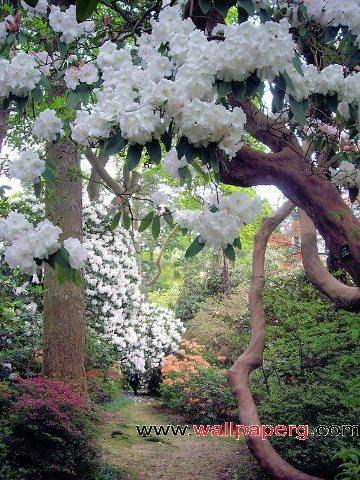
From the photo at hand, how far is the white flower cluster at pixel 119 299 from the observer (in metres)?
7.84

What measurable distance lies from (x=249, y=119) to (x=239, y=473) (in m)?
3.50

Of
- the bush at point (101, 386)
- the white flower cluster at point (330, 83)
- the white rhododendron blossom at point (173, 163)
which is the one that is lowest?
the white rhododendron blossom at point (173, 163)

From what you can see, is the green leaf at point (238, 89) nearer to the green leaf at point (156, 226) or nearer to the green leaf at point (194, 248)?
the green leaf at point (194, 248)

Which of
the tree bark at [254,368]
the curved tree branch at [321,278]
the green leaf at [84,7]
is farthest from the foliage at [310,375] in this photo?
the green leaf at [84,7]

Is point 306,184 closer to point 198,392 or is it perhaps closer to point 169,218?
point 169,218

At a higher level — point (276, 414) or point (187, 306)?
point (187, 306)

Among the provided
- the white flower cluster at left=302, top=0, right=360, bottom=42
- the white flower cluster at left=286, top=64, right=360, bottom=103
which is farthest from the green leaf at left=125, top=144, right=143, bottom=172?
the white flower cluster at left=302, top=0, right=360, bottom=42

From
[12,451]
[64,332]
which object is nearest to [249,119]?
[12,451]

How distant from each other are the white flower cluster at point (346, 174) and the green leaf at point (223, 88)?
0.97 meters

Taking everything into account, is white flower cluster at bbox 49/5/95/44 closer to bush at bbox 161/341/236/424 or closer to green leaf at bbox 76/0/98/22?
green leaf at bbox 76/0/98/22

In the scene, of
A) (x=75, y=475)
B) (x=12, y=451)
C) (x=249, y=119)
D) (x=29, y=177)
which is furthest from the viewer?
(x=75, y=475)

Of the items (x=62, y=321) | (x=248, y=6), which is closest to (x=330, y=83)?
(x=248, y=6)

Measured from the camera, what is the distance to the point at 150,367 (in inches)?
372

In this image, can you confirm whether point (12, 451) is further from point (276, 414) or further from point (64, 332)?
point (276, 414)
